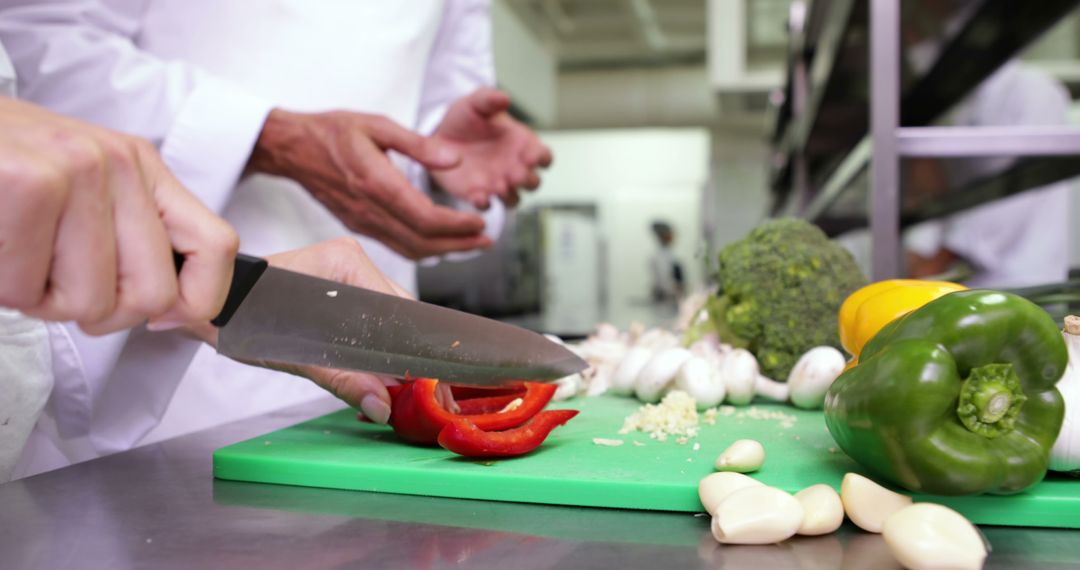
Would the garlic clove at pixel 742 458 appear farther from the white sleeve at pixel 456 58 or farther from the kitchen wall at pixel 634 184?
the kitchen wall at pixel 634 184

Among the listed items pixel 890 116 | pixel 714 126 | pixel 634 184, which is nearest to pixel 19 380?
pixel 890 116

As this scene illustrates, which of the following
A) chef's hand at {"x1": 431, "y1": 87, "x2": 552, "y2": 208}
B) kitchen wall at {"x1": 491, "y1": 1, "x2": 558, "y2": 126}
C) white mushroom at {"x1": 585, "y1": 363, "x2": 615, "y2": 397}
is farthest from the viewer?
kitchen wall at {"x1": 491, "y1": 1, "x2": 558, "y2": 126}

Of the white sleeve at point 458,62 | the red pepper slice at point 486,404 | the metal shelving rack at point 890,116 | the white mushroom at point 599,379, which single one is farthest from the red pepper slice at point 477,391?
the white sleeve at point 458,62

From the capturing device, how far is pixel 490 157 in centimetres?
153

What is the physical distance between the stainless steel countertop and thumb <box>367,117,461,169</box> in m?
0.58

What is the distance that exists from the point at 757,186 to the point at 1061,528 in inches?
484

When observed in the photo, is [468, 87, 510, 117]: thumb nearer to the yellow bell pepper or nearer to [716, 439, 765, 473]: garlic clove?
the yellow bell pepper

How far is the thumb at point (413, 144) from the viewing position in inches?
46.9

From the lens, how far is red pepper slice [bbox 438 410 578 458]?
709mm

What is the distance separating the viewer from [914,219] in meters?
2.93

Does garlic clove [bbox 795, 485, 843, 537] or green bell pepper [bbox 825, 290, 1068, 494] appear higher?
green bell pepper [bbox 825, 290, 1068, 494]

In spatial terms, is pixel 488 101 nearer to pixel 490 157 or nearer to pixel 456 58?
pixel 490 157

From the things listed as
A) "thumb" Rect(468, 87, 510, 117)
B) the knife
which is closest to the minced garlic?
the knife

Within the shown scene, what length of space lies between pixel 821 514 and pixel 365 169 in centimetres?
82
